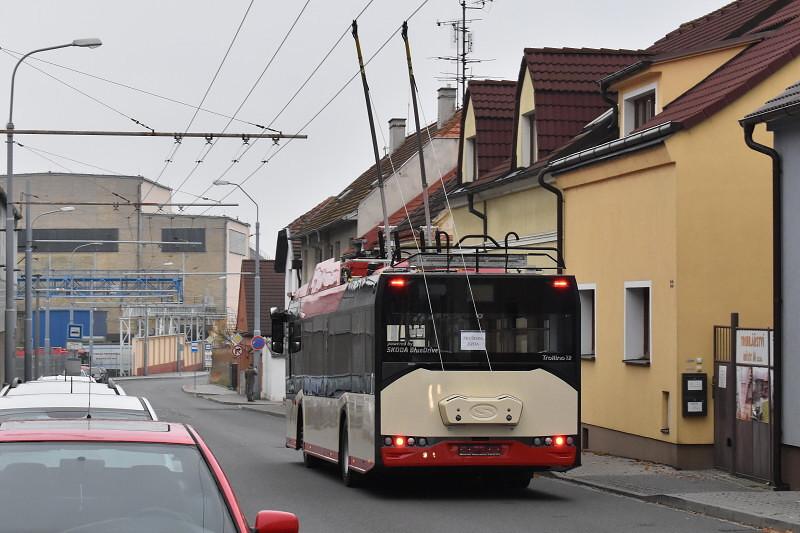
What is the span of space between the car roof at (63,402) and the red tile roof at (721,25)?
1409 centimetres

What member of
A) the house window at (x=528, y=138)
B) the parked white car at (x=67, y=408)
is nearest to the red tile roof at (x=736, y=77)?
the house window at (x=528, y=138)

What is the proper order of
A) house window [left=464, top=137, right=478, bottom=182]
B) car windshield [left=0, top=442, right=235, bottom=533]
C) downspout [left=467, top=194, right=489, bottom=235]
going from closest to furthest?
car windshield [left=0, top=442, right=235, bottom=533] → downspout [left=467, top=194, right=489, bottom=235] → house window [left=464, top=137, right=478, bottom=182]

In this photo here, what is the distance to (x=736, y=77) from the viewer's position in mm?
21359

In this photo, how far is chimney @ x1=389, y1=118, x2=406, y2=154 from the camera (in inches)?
2162

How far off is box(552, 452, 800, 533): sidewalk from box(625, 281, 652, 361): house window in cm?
172

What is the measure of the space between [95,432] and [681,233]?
14.9 metres

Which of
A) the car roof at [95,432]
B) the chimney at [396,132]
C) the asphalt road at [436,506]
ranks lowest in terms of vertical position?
the asphalt road at [436,506]

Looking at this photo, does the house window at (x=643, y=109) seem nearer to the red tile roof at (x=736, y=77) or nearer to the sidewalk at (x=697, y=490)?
the red tile roof at (x=736, y=77)

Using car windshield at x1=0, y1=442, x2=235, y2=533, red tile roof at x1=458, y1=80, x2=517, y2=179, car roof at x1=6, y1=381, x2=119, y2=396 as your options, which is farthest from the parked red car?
red tile roof at x1=458, y1=80, x2=517, y2=179

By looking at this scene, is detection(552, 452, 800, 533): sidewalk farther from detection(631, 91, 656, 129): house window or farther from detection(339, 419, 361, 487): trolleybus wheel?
detection(631, 91, 656, 129): house window

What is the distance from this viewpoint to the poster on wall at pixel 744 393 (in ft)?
60.5

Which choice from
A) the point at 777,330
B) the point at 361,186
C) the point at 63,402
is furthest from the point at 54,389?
the point at 361,186

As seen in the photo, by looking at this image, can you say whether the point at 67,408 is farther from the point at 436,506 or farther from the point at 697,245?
the point at 697,245

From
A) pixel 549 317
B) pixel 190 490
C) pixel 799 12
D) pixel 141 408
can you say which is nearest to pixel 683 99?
pixel 799 12
